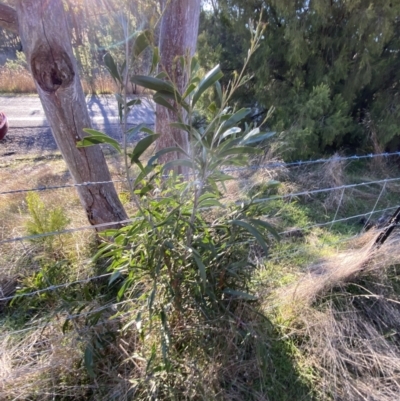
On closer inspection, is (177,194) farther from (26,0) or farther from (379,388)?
(379,388)

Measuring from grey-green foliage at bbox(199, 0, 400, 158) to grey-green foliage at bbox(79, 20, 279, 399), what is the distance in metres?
2.91

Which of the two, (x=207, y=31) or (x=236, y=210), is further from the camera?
(x=207, y=31)

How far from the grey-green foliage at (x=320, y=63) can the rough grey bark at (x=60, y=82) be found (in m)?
2.78

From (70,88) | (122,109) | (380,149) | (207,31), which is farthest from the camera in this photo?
(207,31)

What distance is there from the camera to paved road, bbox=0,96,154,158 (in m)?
4.83

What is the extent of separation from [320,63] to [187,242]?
12.9ft

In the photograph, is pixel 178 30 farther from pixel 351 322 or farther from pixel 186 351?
pixel 351 322

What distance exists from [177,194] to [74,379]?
1.16m

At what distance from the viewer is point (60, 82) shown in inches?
58.2

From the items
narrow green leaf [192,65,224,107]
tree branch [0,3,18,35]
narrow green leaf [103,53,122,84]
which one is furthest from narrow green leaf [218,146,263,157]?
tree branch [0,3,18,35]

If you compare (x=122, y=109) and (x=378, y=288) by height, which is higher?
(x=122, y=109)

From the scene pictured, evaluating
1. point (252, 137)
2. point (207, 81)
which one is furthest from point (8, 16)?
point (252, 137)

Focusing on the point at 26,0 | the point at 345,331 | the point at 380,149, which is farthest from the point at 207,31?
the point at 345,331

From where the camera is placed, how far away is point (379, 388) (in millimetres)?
1398
